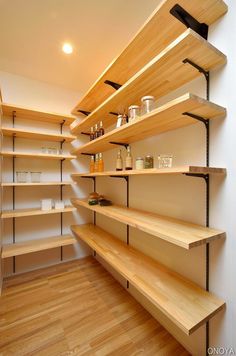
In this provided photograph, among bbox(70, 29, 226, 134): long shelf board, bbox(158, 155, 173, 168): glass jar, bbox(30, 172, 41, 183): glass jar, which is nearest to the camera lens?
bbox(70, 29, 226, 134): long shelf board

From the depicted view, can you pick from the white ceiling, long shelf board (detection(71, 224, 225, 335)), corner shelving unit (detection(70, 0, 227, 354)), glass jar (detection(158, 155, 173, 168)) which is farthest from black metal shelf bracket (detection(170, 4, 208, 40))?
long shelf board (detection(71, 224, 225, 335))

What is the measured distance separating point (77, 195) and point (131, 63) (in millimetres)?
1825

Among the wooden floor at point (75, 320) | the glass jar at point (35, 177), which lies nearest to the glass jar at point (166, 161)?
the wooden floor at point (75, 320)

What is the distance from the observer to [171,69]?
40.9 inches

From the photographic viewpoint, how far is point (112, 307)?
5.14ft

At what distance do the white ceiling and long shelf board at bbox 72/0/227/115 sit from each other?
1.10 feet

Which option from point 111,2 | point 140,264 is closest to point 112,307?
point 140,264

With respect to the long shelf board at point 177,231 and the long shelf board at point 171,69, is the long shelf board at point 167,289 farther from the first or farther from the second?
the long shelf board at point 171,69

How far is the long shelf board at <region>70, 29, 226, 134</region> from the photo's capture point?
0.84 meters

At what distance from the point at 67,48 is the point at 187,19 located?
117cm

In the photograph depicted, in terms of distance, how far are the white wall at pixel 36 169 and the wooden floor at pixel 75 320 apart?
36 cm

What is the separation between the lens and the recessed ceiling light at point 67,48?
5.25 ft

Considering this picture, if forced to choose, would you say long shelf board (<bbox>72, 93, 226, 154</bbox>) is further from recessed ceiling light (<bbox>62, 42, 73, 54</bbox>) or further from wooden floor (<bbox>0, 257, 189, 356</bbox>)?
wooden floor (<bbox>0, 257, 189, 356</bbox>)

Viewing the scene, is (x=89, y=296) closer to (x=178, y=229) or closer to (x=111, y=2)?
(x=178, y=229)
